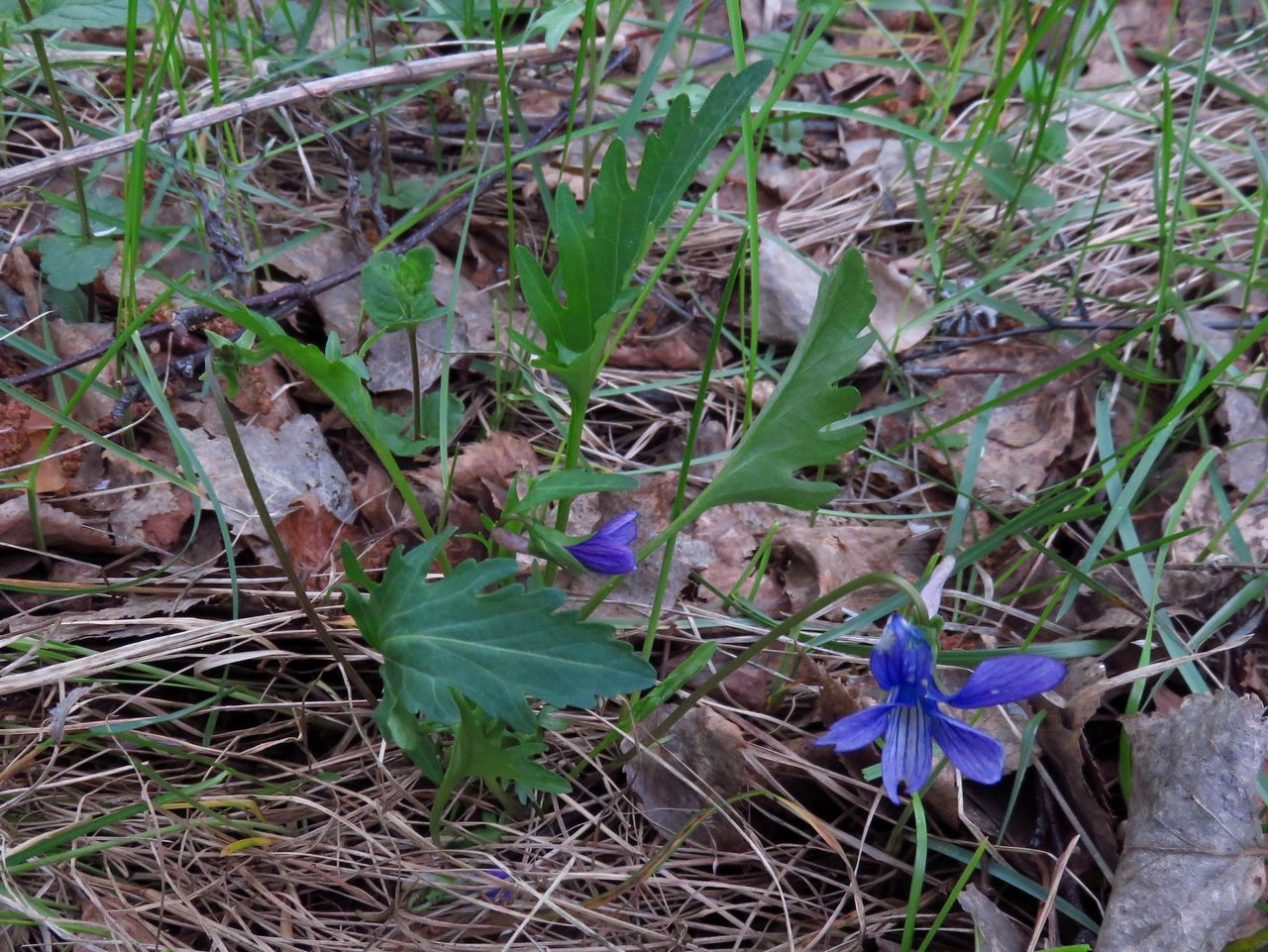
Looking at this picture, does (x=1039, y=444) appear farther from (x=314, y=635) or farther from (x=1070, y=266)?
(x=314, y=635)

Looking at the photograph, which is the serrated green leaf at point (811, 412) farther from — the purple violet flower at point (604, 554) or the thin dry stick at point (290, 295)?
the thin dry stick at point (290, 295)

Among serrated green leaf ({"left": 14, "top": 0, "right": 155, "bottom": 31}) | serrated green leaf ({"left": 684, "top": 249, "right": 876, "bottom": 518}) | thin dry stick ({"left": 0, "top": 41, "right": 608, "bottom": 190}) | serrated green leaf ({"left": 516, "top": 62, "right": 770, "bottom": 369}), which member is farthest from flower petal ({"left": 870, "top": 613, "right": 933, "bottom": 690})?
serrated green leaf ({"left": 14, "top": 0, "right": 155, "bottom": 31})

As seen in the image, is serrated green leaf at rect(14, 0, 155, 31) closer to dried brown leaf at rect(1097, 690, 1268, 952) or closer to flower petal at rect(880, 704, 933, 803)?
flower petal at rect(880, 704, 933, 803)

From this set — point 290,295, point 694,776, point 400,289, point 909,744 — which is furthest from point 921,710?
point 290,295

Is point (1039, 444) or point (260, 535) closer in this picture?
point (260, 535)

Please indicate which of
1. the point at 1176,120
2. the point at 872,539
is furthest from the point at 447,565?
the point at 1176,120

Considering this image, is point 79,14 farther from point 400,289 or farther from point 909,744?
point 909,744
